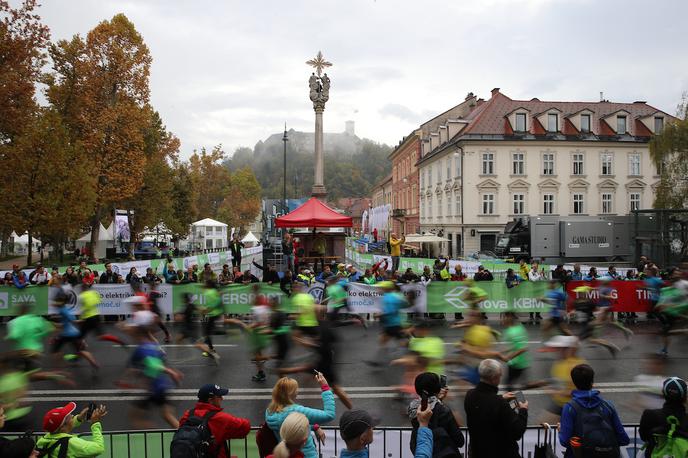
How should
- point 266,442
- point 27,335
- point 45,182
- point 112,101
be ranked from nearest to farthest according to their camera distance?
point 266,442, point 27,335, point 45,182, point 112,101

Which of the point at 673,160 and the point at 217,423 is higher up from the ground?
the point at 673,160

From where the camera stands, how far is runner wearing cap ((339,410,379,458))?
354cm

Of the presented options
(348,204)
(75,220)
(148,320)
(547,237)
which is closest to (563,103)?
(547,237)

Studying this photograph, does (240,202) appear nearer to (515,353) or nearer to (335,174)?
(335,174)

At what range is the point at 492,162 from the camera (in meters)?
43.2

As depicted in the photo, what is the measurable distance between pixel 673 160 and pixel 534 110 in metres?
13.9

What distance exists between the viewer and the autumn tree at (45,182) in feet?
88.0

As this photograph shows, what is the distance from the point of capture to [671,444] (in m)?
3.97

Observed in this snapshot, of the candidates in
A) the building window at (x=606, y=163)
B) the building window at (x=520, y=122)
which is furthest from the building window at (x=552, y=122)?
the building window at (x=606, y=163)

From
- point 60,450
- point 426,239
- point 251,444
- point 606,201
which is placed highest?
point 606,201

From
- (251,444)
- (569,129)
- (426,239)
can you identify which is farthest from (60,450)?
(569,129)

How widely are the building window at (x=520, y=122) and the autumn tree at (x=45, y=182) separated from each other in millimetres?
32451

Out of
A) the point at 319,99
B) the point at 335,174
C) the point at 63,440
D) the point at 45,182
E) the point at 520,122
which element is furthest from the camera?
the point at 335,174

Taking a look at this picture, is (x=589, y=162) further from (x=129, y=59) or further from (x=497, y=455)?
(x=497, y=455)
